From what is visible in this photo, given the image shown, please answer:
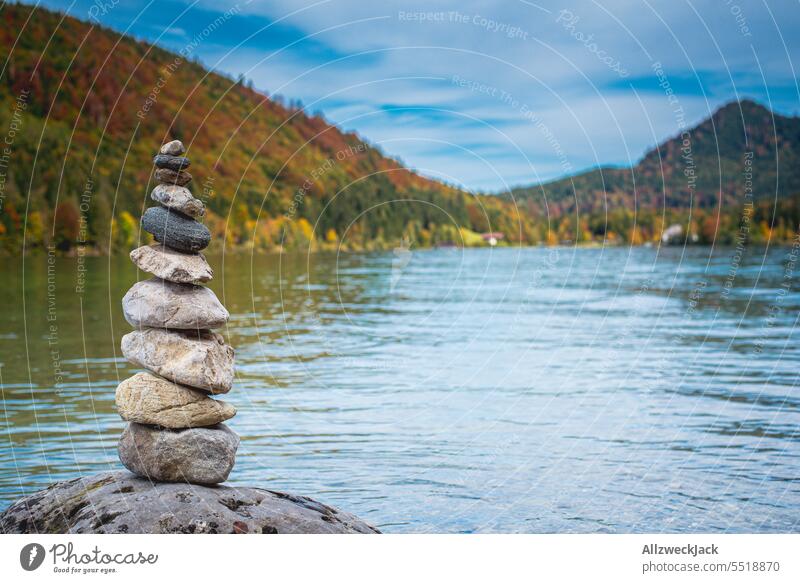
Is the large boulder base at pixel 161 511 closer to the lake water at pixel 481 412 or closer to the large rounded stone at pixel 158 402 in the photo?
the large rounded stone at pixel 158 402

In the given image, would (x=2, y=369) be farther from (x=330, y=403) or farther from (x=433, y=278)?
(x=433, y=278)

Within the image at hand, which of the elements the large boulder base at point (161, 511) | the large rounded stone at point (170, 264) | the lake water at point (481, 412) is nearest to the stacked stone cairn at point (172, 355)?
the large rounded stone at point (170, 264)

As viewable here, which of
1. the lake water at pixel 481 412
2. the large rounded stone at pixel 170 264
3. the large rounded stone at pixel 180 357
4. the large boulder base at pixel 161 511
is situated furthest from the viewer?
the lake water at pixel 481 412

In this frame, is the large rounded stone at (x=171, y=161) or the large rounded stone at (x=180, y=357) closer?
the large rounded stone at (x=180, y=357)

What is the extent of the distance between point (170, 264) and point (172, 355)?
4.20 ft

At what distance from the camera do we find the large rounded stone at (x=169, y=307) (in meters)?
13.3

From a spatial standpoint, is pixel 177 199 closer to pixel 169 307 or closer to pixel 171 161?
pixel 171 161

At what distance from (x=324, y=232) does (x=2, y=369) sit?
16575cm

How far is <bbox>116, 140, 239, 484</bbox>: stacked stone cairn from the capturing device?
13.4m

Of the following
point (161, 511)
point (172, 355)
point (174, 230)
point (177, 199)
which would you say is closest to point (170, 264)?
point (174, 230)

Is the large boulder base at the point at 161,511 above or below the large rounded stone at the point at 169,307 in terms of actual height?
below

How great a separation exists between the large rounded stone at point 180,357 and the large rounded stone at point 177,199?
5.71 feet

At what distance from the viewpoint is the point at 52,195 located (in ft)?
576

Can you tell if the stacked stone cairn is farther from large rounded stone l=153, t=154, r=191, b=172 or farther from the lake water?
the lake water
